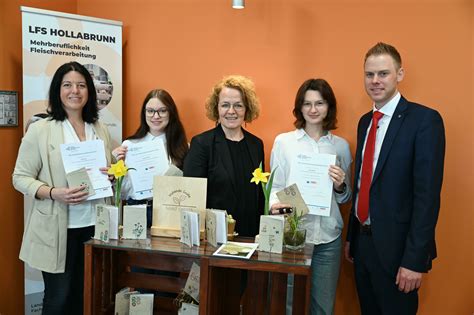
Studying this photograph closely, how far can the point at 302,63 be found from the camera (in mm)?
3016

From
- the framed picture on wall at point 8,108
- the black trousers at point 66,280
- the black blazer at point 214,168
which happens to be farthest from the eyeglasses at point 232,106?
the framed picture on wall at point 8,108

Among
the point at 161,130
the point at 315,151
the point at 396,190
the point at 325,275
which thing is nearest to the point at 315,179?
the point at 315,151

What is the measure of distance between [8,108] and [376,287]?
267 centimetres

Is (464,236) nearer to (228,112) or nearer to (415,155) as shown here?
(415,155)

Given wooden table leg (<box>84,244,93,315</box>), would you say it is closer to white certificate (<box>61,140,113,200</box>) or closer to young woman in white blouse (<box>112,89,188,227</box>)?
white certificate (<box>61,140,113,200</box>)

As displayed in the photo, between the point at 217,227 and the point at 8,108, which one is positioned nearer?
the point at 217,227

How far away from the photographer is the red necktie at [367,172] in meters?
2.27

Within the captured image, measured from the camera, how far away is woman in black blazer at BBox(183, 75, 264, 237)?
2443 mm

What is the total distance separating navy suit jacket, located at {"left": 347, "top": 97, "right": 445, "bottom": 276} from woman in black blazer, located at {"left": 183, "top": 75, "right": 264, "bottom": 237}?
705mm

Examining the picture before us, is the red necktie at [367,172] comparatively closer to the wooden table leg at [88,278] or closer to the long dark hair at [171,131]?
the long dark hair at [171,131]

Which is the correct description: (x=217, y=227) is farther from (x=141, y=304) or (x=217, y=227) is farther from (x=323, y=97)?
(x=323, y=97)

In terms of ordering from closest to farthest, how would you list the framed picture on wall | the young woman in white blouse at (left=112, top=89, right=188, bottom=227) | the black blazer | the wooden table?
the wooden table → the black blazer → the young woman in white blouse at (left=112, top=89, right=188, bottom=227) → the framed picture on wall

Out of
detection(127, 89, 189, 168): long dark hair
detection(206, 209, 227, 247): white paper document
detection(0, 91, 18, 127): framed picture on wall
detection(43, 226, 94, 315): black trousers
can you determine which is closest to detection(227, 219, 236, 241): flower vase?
detection(206, 209, 227, 247): white paper document

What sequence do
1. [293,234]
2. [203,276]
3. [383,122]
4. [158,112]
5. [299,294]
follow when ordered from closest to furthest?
[203,276] < [293,234] < [299,294] < [383,122] < [158,112]
